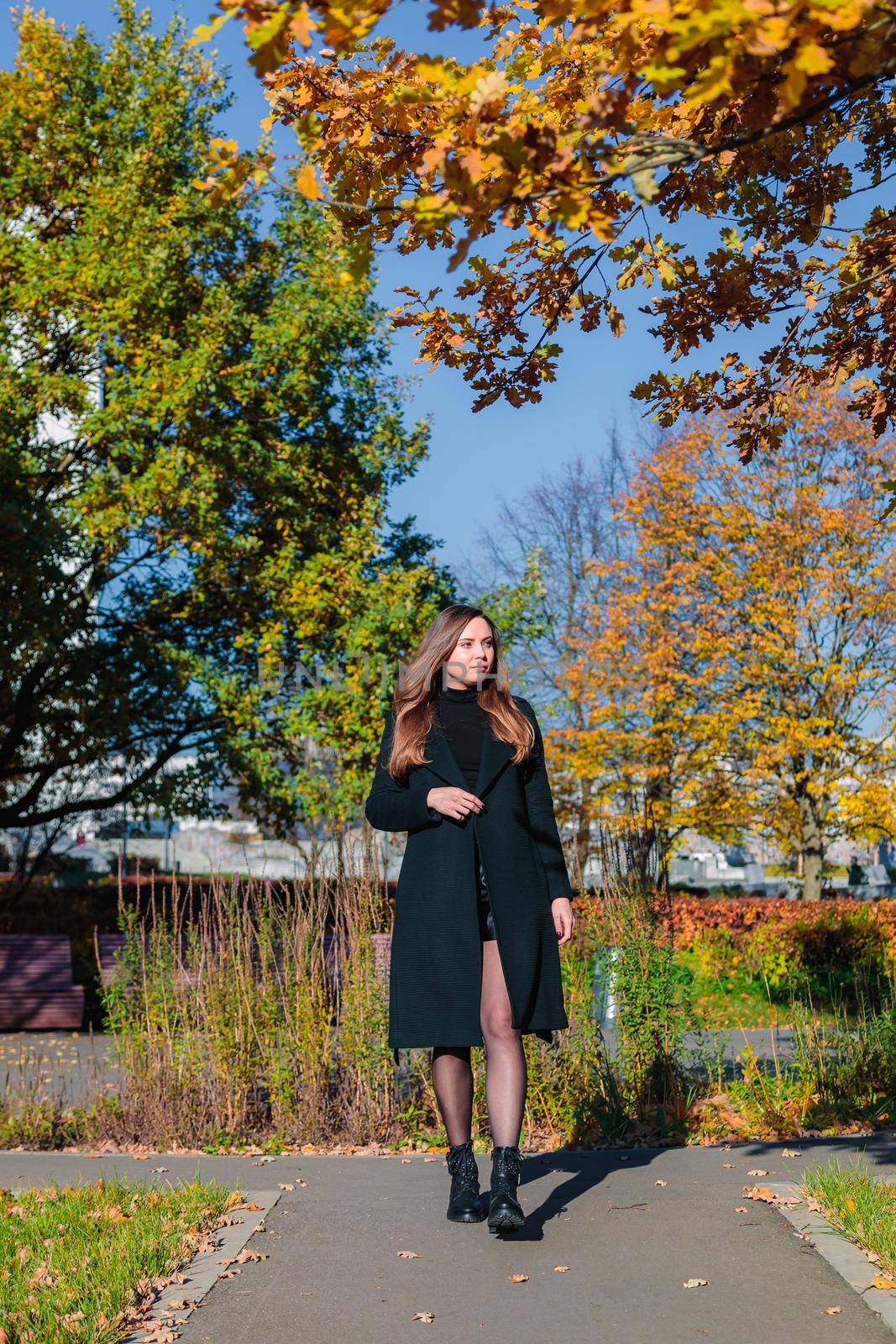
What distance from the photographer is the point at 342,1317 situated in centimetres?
337

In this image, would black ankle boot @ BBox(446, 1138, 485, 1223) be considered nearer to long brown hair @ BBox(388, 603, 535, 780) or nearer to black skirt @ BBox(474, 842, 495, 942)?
black skirt @ BBox(474, 842, 495, 942)

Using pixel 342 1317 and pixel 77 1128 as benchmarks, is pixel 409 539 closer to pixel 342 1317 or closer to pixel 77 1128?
pixel 77 1128

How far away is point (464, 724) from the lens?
14.6 feet

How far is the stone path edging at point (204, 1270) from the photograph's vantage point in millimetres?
3361

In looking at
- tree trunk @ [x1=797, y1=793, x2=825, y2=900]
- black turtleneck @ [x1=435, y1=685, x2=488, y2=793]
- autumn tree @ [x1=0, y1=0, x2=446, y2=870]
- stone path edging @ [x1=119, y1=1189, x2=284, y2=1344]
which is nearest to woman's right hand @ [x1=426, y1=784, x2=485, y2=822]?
black turtleneck @ [x1=435, y1=685, x2=488, y2=793]

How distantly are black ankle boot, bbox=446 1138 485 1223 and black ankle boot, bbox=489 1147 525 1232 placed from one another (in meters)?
0.17

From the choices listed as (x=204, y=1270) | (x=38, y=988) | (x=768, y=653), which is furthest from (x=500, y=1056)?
(x=768, y=653)

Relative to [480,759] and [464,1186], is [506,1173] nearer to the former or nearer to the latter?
[464,1186]

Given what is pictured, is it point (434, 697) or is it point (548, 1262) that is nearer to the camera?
point (548, 1262)

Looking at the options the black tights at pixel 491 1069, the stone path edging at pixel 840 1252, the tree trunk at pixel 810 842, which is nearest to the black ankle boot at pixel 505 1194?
the black tights at pixel 491 1069

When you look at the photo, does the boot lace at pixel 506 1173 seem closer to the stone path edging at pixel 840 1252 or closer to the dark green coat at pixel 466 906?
the dark green coat at pixel 466 906

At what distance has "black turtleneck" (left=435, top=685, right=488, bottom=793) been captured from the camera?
4.39 m

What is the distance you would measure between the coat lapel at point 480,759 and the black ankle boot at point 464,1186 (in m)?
1.15

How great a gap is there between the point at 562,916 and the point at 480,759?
59cm
